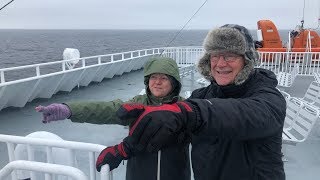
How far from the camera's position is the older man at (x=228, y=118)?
1.01 meters

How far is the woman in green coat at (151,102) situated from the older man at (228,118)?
0.49m

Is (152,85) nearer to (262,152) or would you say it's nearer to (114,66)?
(262,152)

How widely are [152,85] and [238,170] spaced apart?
0.97m

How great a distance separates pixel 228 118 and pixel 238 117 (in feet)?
0.12

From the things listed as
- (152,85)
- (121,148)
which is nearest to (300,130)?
(152,85)

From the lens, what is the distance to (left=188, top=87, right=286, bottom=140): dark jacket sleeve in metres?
1.01

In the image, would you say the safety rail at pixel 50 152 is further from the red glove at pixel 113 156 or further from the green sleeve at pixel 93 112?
the green sleeve at pixel 93 112

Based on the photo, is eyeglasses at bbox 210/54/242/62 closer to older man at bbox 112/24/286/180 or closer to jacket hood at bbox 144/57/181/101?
older man at bbox 112/24/286/180

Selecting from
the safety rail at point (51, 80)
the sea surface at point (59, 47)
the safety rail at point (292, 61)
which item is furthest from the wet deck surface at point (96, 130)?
the sea surface at point (59, 47)

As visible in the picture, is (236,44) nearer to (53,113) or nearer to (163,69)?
(163,69)

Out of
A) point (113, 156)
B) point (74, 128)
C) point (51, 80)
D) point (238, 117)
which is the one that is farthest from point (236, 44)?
point (51, 80)

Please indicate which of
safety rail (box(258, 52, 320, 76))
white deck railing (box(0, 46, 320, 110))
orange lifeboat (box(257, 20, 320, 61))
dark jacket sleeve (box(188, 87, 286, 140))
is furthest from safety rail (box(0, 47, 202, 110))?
orange lifeboat (box(257, 20, 320, 61))

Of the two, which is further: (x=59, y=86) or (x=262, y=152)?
(x=59, y=86)

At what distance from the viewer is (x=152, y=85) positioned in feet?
7.01
